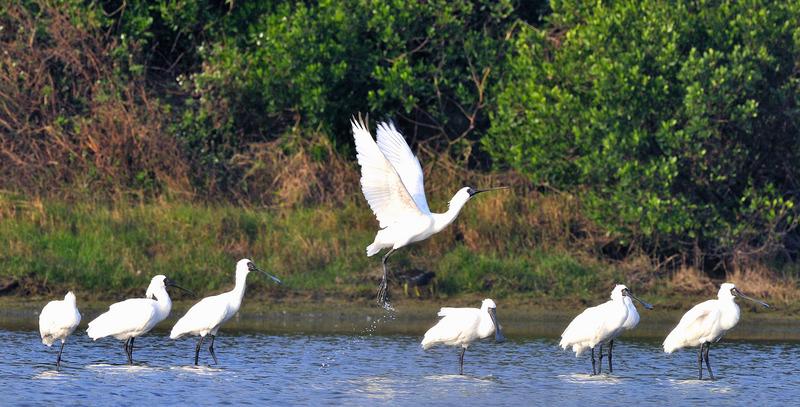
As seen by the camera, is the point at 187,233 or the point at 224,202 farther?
the point at 224,202

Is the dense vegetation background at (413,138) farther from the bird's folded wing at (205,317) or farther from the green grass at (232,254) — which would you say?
the bird's folded wing at (205,317)

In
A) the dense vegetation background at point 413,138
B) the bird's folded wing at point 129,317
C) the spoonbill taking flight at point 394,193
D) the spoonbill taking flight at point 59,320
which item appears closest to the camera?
the spoonbill taking flight at point 59,320

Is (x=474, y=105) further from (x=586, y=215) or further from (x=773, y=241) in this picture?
(x=773, y=241)

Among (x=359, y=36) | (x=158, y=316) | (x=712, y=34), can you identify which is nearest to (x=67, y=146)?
(x=359, y=36)

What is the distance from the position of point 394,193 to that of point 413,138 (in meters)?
5.91

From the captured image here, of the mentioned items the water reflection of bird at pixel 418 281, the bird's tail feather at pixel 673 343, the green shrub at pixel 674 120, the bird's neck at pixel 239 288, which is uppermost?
the green shrub at pixel 674 120

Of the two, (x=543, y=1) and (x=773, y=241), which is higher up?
(x=543, y=1)

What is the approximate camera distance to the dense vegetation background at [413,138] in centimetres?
1525

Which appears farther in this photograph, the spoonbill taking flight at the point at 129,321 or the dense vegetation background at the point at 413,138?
the dense vegetation background at the point at 413,138

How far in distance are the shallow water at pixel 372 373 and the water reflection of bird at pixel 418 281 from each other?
1449mm

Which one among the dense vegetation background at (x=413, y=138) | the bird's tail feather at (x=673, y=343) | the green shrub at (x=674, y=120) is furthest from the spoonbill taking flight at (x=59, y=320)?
the green shrub at (x=674, y=120)

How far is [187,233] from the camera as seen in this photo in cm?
1589

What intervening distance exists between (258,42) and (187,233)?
2.78 metres

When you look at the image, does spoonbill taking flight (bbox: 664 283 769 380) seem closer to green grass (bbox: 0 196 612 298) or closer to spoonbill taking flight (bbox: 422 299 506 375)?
spoonbill taking flight (bbox: 422 299 506 375)
